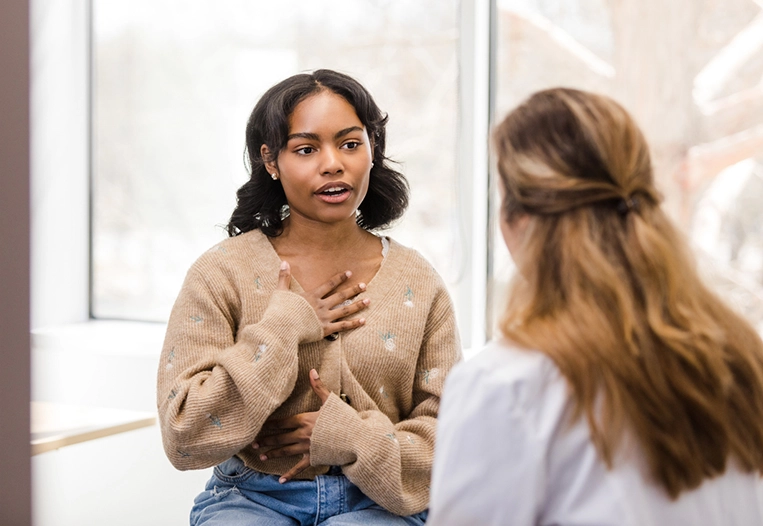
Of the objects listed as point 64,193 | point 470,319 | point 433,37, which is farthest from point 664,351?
point 64,193

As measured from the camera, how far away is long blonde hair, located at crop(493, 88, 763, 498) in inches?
33.7

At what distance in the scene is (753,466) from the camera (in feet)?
3.07

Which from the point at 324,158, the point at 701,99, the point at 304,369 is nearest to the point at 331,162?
the point at 324,158

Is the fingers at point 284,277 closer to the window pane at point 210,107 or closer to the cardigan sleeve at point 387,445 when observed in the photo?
the cardigan sleeve at point 387,445

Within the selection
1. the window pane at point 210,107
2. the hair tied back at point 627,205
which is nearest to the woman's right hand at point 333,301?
the hair tied back at point 627,205

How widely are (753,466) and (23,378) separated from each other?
799 mm

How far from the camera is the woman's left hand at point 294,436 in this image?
143 cm

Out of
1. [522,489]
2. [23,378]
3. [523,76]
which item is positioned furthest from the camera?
[523,76]

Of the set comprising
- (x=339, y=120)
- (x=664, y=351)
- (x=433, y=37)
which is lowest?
(x=664, y=351)

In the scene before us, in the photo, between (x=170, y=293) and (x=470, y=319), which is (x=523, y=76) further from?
(x=170, y=293)

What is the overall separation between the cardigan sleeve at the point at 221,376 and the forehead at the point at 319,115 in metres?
0.31

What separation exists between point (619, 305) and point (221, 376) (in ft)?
2.42

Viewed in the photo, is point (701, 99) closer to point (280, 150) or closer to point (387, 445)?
point (280, 150)

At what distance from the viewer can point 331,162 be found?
1.46 m
